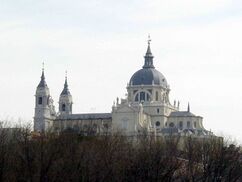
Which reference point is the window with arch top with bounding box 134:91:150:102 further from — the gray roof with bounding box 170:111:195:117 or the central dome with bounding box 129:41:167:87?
the gray roof with bounding box 170:111:195:117

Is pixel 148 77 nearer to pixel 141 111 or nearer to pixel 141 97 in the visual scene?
pixel 141 97

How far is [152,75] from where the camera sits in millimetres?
185000

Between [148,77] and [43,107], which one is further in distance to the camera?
[43,107]

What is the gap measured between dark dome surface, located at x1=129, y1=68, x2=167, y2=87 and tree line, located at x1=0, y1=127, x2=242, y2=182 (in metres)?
94.4

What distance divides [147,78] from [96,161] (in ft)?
385

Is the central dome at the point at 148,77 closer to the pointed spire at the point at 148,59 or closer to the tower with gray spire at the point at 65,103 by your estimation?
the pointed spire at the point at 148,59

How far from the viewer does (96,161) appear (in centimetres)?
6775

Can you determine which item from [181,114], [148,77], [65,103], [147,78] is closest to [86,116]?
[65,103]

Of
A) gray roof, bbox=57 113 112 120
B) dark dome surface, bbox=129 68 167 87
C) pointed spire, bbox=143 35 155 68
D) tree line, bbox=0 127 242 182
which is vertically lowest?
tree line, bbox=0 127 242 182

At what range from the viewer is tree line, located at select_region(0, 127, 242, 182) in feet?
210

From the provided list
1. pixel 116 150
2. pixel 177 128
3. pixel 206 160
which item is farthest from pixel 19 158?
pixel 177 128

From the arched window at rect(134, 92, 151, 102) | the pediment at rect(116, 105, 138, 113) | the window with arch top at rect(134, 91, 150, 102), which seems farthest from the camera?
the arched window at rect(134, 92, 151, 102)

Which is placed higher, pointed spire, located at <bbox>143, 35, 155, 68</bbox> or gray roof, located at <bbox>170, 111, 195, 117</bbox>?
pointed spire, located at <bbox>143, 35, 155, 68</bbox>

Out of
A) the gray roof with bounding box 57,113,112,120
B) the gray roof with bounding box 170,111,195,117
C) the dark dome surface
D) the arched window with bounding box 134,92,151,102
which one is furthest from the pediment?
the gray roof with bounding box 170,111,195,117
